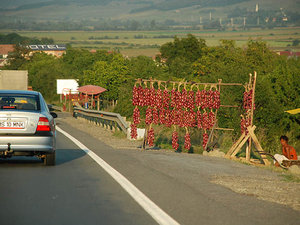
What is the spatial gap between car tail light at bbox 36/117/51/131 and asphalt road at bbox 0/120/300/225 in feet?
2.83

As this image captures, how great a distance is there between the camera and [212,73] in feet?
233

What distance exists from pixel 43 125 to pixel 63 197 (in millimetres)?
3769

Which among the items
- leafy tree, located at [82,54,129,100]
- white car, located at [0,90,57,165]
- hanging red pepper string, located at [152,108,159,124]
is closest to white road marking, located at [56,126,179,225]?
white car, located at [0,90,57,165]

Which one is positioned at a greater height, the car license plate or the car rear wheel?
the car license plate

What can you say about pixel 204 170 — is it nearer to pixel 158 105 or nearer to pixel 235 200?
pixel 235 200

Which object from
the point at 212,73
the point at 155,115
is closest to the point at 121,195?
the point at 155,115

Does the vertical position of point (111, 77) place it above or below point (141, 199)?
below

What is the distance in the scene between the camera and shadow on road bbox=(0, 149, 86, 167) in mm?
14438

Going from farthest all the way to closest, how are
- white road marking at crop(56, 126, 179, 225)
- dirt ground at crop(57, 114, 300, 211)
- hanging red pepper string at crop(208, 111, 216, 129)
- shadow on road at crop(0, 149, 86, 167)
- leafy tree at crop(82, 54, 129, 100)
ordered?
1. leafy tree at crop(82, 54, 129, 100)
2. hanging red pepper string at crop(208, 111, 216, 129)
3. shadow on road at crop(0, 149, 86, 167)
4. dirt ground at crop(57, 114, 300, 211)
5. white road marking at crop(56, 126, 179, 225)

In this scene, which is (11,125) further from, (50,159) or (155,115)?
(155,115)

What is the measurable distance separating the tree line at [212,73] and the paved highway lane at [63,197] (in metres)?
7.01

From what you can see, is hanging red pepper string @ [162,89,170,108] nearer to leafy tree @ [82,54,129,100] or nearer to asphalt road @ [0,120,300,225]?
asphalt road @ [0,120,300,225]

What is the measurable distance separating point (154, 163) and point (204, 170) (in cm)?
169

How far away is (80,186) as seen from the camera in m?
11.0
